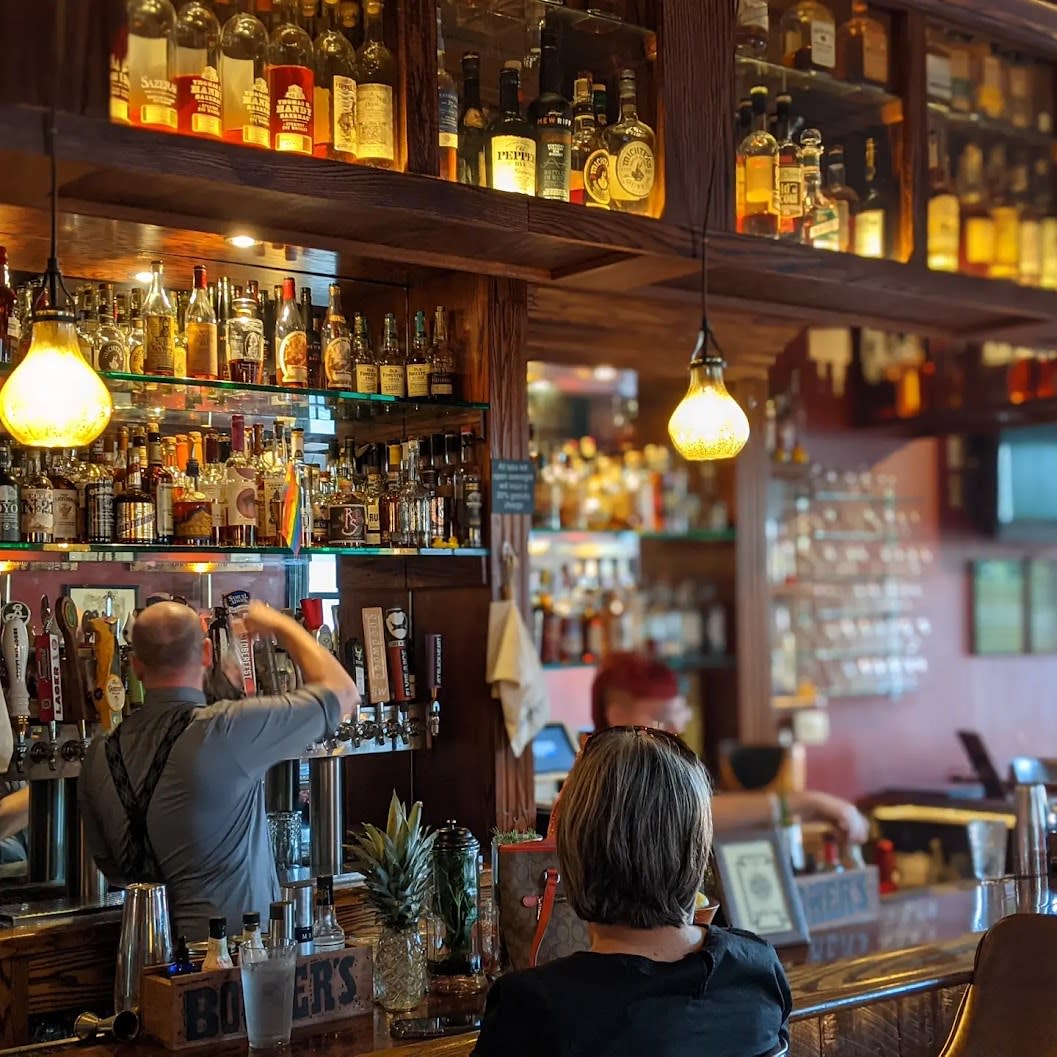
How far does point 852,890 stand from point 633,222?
5.76 ft

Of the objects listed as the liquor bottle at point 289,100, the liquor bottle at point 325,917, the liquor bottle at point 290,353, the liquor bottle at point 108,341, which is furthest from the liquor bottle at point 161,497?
the liquor bottle at point 325,917

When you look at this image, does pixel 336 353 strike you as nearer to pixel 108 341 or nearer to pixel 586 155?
pixel 108 341

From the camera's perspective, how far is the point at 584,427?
254 inches

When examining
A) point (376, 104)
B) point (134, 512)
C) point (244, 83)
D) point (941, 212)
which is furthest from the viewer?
point (941, 212)

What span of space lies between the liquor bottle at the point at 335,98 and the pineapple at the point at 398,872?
1318 millimetres

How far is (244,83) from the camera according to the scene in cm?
283

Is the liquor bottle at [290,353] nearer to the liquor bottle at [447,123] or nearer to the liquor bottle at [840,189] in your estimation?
the liquor bottle at [447,123]

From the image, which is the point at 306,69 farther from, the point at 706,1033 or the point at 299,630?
the point at 706,1033

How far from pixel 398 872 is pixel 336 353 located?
4.09 feet

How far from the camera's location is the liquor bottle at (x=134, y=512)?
121 inches

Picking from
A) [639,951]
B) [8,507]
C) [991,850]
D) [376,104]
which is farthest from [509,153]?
[991,850]

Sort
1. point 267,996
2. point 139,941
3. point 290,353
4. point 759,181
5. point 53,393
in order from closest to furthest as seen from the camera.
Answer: point 53,393 < point 267,996 < point 139,941 < point 290,353 < point 759,181

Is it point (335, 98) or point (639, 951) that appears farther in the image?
point (335, 98)

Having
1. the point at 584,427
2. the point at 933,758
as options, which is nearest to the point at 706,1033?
the point at 584,427
